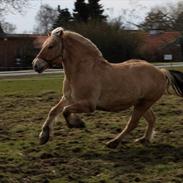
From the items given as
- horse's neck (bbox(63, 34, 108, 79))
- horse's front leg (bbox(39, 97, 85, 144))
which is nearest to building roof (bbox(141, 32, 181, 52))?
horse's neck (bbox(63, 34, 108, 79))

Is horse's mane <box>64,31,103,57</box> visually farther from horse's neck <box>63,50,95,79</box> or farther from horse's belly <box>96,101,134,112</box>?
horse's belly <box>96,101,134,112</box>

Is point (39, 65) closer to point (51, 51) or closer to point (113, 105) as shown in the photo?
point (51, 51)

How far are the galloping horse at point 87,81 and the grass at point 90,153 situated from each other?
0.37 m

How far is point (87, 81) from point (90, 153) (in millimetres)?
1020

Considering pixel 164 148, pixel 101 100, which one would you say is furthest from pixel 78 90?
pixel 164 148

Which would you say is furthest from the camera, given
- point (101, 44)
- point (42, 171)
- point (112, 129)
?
point (101, 44)

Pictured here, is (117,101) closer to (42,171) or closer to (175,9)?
(42,171)

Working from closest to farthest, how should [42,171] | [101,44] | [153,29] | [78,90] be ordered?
[42,171], [78,90], [101,44], [153,29]

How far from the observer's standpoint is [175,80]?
9133mm

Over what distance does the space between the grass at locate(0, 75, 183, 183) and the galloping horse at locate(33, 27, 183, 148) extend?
1.21ft

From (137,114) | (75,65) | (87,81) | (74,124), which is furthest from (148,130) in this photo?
(75,65)

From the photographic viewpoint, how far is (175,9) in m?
77.2

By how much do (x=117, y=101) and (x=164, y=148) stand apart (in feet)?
3.24

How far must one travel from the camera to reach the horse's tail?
29.6 feet
